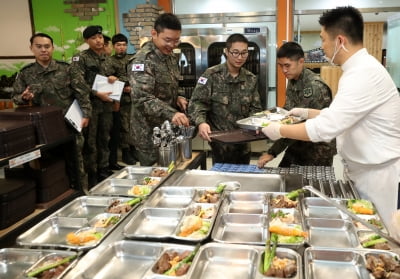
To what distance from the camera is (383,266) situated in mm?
1244

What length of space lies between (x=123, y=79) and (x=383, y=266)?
15.6 ft

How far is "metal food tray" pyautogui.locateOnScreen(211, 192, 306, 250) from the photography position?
153 centimetres

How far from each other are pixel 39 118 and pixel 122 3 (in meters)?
4.29

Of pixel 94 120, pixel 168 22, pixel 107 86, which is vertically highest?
pixel 168 22

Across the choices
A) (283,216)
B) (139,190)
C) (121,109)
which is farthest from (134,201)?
(121,109)

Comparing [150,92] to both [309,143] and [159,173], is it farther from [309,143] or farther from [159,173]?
[309,143]

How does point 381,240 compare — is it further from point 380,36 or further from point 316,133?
point 380,36

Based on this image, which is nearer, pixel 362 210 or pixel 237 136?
pixel 362 210

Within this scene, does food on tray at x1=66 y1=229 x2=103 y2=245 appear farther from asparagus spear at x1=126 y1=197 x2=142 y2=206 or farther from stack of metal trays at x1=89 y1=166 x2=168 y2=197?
stack of metal trays at x1=89 y1=166 x2=168 y2=197

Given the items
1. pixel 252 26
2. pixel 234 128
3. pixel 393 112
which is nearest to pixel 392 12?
pixel 252 26

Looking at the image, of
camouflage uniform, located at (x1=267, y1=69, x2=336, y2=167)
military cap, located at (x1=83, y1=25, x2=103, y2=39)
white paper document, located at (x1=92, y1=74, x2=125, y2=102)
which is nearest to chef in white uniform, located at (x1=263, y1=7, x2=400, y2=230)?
camouflage uniform, located at (x1=267, y1=69, x2=336, y2=167)

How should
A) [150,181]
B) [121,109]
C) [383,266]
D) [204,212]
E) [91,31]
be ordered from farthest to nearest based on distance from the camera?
[121,109], [91,31], [150,181], [204,212], [383,266]

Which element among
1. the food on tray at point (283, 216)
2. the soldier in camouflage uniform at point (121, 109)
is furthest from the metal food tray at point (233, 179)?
the soldier in camouflage uniform at point (121, 109)

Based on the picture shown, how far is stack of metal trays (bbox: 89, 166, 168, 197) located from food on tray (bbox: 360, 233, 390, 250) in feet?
3.45
